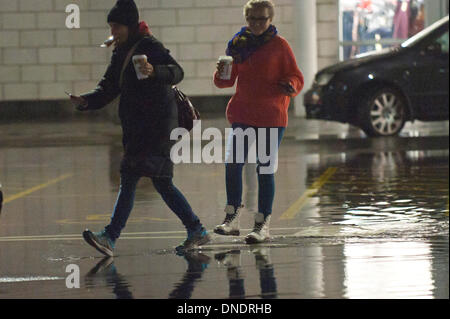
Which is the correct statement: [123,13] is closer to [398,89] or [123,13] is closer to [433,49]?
[398,89]

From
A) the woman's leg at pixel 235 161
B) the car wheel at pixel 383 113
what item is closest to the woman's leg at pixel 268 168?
the woman's leg at pixel 235 161

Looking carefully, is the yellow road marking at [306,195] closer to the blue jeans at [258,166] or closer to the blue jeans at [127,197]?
the blue jeans at [258,166]

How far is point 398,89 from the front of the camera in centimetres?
2023

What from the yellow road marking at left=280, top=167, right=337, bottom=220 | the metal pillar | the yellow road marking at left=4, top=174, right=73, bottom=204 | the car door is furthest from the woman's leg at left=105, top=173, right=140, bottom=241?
the metal pillar

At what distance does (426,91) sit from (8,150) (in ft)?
20.4

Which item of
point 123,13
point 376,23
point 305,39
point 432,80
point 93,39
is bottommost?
point 432,80

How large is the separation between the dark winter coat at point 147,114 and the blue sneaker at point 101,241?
1.62ft

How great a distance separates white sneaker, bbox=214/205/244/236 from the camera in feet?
33.2

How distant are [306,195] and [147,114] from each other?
167 inches

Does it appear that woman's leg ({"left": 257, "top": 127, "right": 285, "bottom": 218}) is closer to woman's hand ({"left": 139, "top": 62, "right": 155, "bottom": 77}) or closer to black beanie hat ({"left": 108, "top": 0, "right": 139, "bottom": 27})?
woman's hand ({"left": 139, "top": 62, "right": 155, "bottom": 77})

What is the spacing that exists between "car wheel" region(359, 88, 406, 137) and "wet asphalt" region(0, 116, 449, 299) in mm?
921

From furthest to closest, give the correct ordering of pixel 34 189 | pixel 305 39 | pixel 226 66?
pixel 305 39 < pixel 34 189 < pixel 226 66

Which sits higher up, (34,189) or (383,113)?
(383,113)

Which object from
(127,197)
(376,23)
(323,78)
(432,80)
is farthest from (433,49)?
(127,197)
